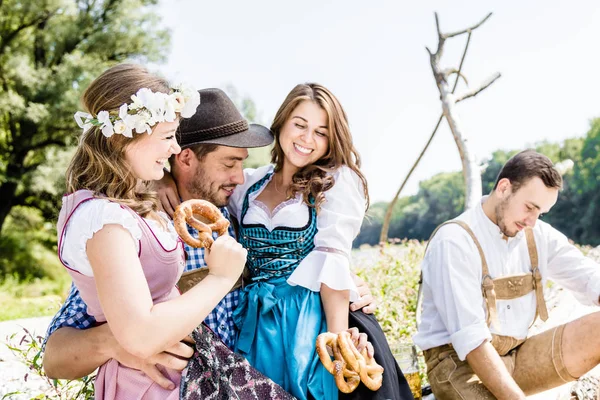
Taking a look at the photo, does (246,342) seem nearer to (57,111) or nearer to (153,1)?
(57,111)

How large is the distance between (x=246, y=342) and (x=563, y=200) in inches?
1137

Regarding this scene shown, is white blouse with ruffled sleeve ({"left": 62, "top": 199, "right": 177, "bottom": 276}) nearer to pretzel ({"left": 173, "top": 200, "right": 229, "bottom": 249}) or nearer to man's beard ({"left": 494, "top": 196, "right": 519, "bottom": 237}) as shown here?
pretzel ({"left": 173, "top": 200, "right": 229, "bottom": 249})

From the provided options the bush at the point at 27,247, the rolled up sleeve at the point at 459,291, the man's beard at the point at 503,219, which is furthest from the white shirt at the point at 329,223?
the bush at the point at 27,247

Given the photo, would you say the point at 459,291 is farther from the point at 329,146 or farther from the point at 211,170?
the point at 211,170

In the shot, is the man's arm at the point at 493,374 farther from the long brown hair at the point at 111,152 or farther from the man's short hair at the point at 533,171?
the long brown hair at the point at 111,152

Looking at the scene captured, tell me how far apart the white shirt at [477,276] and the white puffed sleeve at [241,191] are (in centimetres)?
106

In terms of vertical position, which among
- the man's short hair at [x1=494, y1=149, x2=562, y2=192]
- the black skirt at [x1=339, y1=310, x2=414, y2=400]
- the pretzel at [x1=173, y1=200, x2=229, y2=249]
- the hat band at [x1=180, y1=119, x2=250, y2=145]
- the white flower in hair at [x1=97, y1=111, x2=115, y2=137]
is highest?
the hat band at [x1=180, y1=119, x2=250, y2=145]

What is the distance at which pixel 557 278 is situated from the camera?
345cm

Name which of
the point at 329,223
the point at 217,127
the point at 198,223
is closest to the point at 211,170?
the point at 217,127

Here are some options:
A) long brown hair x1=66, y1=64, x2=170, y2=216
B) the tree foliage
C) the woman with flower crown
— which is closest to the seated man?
the woman with flower crown

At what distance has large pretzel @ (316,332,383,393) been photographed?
6.65ft

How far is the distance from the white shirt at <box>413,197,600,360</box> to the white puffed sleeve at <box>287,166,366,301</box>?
2.53 feet

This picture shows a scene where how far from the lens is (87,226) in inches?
65.5

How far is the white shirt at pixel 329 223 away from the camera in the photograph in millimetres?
2346
